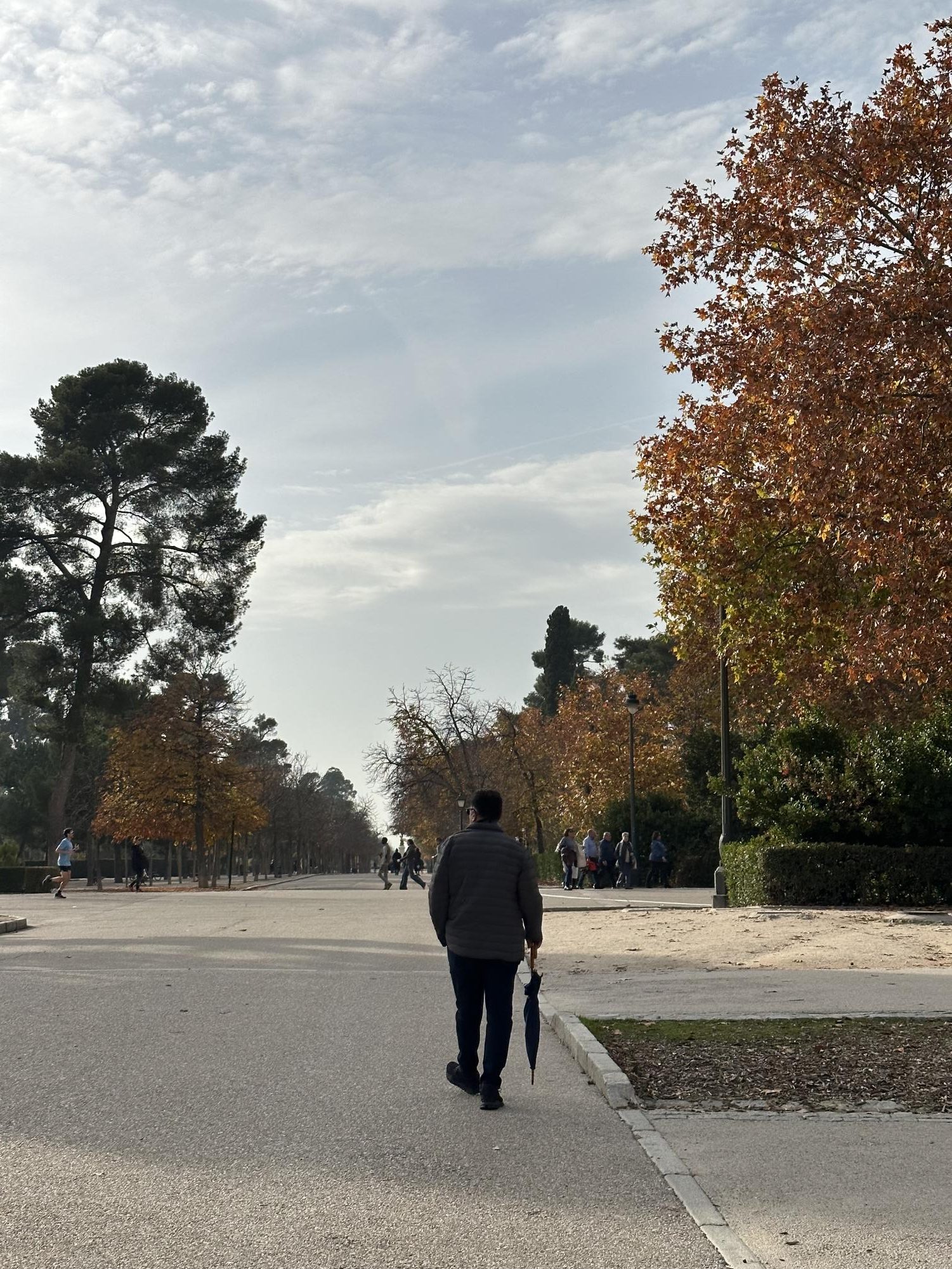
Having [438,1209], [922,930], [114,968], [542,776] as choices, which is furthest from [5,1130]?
[542,776]

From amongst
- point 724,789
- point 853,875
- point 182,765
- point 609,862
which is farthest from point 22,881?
point 853,875

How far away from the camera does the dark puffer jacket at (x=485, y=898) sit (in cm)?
804

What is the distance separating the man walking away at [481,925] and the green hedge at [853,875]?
59.5 ft

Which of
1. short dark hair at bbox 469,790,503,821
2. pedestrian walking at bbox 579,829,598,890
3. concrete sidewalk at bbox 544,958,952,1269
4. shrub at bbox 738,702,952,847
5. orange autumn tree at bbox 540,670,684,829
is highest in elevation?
orange autumn tree at bbox 540,670,684,829

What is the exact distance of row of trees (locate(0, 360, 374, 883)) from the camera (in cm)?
5100

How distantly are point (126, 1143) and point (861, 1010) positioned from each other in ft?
21.7

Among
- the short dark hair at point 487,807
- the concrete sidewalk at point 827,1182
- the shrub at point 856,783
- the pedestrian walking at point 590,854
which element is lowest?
the concrete sidewalk at point 827,1182

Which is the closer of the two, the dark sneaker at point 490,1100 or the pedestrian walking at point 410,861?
the dark sneaker at point 490,1100

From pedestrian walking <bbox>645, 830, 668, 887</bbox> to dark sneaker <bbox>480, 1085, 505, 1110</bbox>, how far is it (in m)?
38.0

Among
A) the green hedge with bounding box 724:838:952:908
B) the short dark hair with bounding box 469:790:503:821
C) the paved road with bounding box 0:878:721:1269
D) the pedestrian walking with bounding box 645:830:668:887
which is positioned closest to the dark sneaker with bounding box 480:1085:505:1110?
the paved road with bounding box 0:878:721:1269

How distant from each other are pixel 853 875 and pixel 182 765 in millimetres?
35809

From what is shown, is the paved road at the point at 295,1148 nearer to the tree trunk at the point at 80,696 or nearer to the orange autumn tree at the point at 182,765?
the tree trunk at the point at 80,696

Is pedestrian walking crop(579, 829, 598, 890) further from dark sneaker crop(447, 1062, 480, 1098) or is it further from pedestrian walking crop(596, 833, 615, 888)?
dark sneaker crop(447, 1062, 480, 1098)

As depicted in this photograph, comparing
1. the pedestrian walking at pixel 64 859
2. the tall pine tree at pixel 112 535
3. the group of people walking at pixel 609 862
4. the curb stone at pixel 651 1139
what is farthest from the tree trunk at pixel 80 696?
the curb stone at pixel 651 1139
